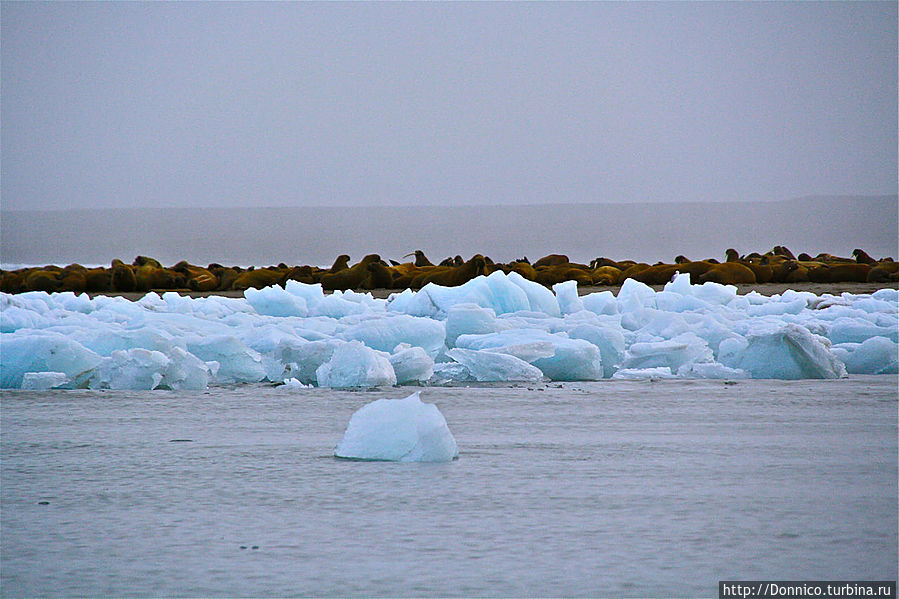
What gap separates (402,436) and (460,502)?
1.63 feet

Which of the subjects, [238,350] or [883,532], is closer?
[883,532]

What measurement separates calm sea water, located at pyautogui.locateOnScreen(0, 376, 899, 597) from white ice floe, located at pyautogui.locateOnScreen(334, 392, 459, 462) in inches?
2.0

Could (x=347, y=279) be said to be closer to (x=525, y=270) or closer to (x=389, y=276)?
(x=389, y=276)

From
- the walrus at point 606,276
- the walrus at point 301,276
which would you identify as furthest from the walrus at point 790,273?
the walrus at point 301,276

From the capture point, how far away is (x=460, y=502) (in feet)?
8.11

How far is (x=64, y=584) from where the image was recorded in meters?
1.94

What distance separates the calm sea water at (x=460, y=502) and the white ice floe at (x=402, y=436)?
52mm

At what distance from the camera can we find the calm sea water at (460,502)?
6.48 ft

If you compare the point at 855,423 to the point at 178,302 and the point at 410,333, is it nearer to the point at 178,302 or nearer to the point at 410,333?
the point at 410,333

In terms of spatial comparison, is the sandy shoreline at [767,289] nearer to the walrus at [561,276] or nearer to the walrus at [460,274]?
the walrus at [561,276]

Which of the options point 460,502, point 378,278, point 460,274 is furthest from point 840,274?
point 460,502

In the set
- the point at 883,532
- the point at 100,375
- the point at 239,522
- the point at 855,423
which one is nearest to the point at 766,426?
the point at 855,423

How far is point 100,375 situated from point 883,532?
3328mm

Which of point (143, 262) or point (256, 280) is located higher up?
point (143, 262)
